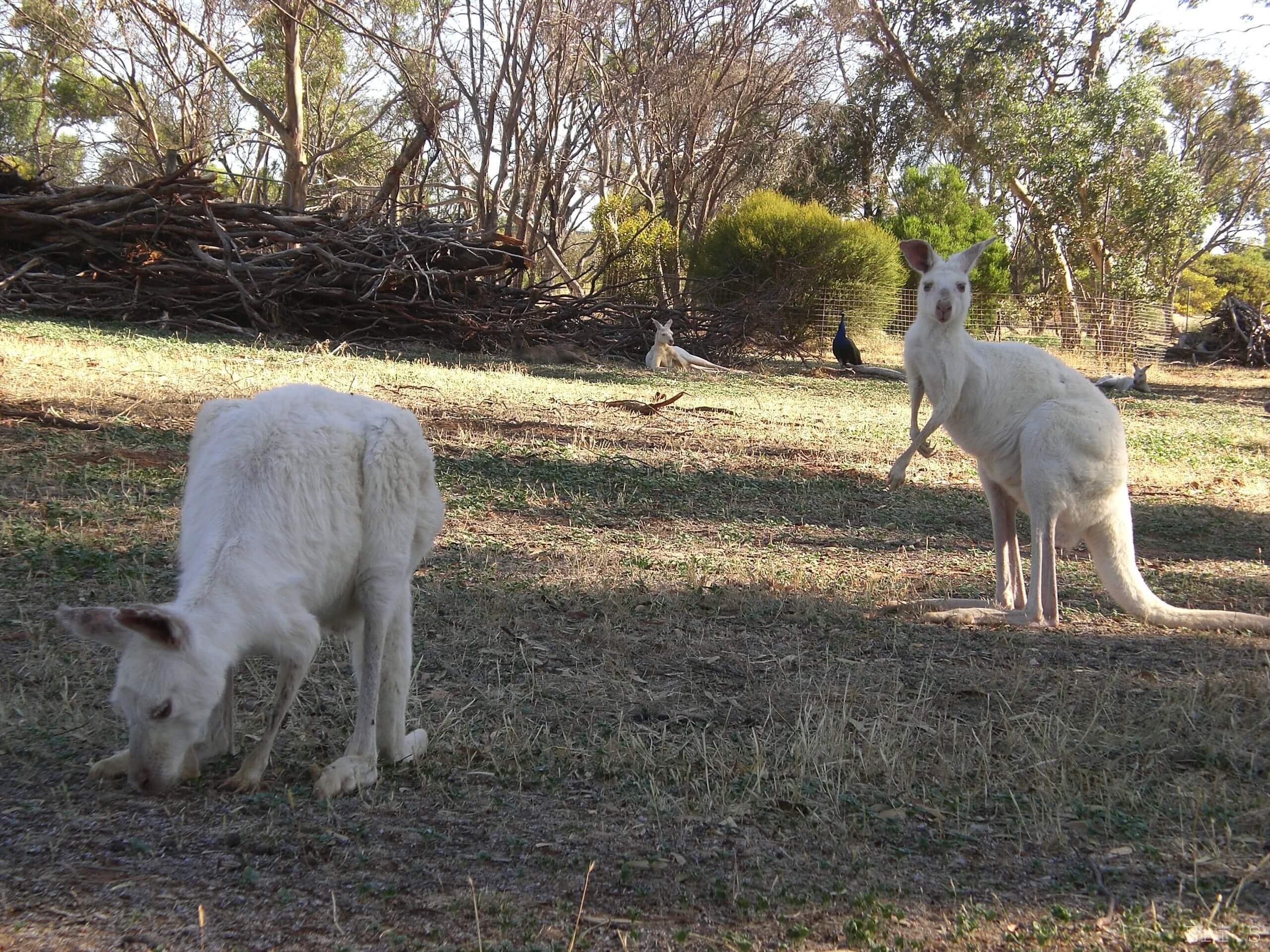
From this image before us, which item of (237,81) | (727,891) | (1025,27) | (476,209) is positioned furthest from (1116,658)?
(1025,27)

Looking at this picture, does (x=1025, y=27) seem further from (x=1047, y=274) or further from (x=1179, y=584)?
(x=1179, y=584)

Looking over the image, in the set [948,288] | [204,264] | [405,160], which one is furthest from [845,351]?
[948,288]

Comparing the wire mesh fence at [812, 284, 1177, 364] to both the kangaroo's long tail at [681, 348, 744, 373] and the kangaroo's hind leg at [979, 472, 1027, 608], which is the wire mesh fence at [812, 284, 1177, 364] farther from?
the kangaroo's hind leg at [979, 472, 1027, 608]

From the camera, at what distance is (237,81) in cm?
2017

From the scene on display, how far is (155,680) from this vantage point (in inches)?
98.9

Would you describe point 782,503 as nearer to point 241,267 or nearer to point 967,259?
point 967,259

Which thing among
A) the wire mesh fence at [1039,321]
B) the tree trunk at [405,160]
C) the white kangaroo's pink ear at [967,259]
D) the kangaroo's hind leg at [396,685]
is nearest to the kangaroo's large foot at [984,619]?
the white kangaroo's pink ear at [967,259]

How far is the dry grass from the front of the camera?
238 cm

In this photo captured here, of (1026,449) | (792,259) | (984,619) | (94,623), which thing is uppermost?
(792,259)

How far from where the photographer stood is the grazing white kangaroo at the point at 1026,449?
5.03 meters

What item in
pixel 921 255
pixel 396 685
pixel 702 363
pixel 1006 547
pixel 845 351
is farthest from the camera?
pixel 845 351

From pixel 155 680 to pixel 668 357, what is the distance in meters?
13.6

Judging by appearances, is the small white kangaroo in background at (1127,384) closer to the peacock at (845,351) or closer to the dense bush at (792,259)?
the peacock at (845,351)

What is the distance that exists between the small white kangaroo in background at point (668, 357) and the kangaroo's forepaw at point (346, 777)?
41.4 feet
